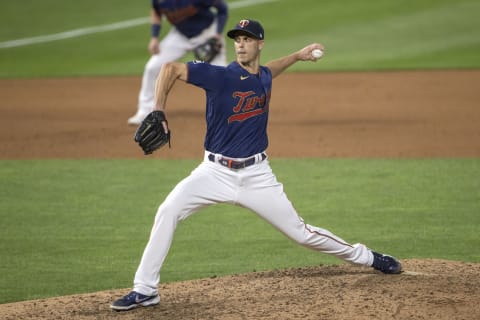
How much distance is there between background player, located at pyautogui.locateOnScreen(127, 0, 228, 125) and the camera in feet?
42.3

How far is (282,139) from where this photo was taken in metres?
12.6

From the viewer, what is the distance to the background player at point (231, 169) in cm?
612

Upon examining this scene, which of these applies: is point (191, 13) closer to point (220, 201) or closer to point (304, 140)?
point (304, 140)

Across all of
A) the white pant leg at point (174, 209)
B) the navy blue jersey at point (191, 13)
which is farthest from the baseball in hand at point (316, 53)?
the navy blue jersey at point (191, 13)

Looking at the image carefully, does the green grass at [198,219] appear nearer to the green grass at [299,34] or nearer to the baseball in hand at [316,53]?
the baseball in hand at [316,53]

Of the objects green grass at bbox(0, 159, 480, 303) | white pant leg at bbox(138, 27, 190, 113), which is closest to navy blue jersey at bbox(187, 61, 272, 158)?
green grass at bbox(0, 159, 480, 303)

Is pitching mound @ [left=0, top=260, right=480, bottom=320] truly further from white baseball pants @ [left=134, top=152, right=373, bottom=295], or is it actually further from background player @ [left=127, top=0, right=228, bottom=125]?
background player @ [left=127, top=0, right=228, bottom=125]

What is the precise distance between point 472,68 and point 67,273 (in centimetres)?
1096

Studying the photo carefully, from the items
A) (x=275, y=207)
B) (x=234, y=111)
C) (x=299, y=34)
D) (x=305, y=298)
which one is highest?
(x=299, y=34)

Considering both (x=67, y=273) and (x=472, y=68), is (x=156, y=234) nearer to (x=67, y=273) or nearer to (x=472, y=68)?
(x=67, y=273)

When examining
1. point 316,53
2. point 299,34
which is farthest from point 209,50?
point 299,34

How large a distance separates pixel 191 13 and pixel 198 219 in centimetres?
449

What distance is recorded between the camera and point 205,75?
20.2ft

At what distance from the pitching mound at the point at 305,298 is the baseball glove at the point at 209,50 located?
21.0 feet
